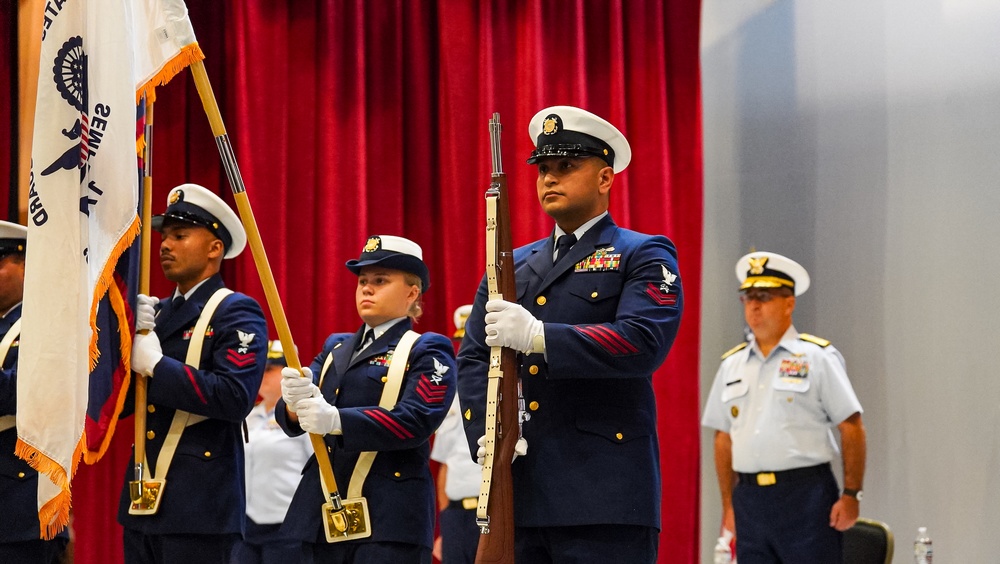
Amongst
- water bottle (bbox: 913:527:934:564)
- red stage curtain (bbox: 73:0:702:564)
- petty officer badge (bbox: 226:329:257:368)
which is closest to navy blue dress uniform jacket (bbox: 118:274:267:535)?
petty officer badge (bbox: 226:329:257:368)

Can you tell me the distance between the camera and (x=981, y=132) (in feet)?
17.7

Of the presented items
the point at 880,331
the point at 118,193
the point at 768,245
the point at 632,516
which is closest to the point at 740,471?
the point at 880,331

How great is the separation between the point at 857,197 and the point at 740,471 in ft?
5.78

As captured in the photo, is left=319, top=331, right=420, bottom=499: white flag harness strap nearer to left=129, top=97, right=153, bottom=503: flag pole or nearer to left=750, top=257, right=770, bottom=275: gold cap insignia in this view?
left=129, top=97, right=153, bottom=503: flag pole

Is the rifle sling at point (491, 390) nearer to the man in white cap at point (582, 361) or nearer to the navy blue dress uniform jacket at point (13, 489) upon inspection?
the man in white cap at point (582, 361)

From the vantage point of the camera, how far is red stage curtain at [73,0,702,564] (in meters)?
6.30

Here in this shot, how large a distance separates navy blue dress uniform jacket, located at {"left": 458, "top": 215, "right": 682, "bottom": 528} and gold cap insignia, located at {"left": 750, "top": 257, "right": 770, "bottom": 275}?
2540 mm

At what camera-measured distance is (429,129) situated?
6605 millimetres

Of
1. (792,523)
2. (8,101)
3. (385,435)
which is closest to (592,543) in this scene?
(385,435)

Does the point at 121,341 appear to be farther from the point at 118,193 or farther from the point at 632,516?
the point at 632,516

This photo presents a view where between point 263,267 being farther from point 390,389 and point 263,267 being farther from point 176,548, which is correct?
point 176,548

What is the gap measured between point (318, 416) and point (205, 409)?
1.29 ft

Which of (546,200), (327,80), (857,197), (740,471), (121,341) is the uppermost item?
Result: (327,80)

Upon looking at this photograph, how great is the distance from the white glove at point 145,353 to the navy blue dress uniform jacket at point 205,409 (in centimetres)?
3
